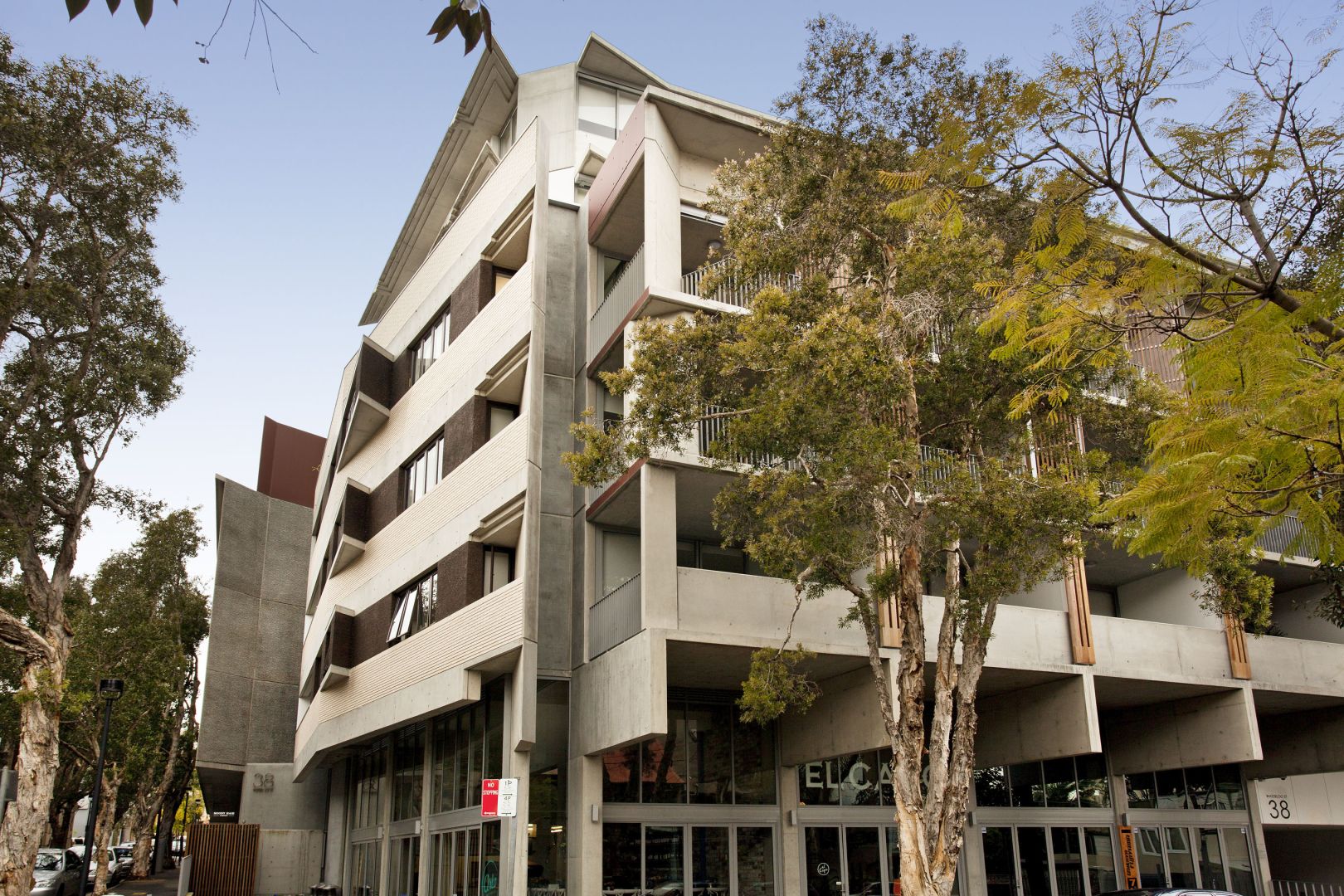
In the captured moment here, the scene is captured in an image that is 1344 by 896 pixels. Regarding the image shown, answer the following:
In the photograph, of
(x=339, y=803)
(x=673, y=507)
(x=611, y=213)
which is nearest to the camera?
(x=673, y=507)

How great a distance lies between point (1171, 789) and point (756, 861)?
12443 millimetres

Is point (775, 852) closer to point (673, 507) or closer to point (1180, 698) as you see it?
point (673, 507)

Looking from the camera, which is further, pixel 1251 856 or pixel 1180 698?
pixel 1251 856

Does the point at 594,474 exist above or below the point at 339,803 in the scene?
above

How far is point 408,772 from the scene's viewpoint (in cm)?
2727

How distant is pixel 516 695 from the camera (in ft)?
66.1

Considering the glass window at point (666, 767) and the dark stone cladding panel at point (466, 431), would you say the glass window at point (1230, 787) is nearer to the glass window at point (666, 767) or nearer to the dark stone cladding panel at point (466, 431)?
the glass window at point (666, 767)

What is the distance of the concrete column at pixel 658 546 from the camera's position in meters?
18.8

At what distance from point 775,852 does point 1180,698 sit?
10398mm

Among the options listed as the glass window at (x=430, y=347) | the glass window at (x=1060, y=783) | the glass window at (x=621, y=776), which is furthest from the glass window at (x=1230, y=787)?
the glass window at (x=430, y=347)

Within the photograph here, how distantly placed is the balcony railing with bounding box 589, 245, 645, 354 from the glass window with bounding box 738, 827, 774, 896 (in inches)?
429

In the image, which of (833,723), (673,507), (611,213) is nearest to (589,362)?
(611,213)

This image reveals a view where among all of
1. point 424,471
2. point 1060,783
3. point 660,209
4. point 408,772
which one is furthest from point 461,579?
point 1060,783

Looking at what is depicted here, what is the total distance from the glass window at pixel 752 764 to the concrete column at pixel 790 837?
0.95ft
